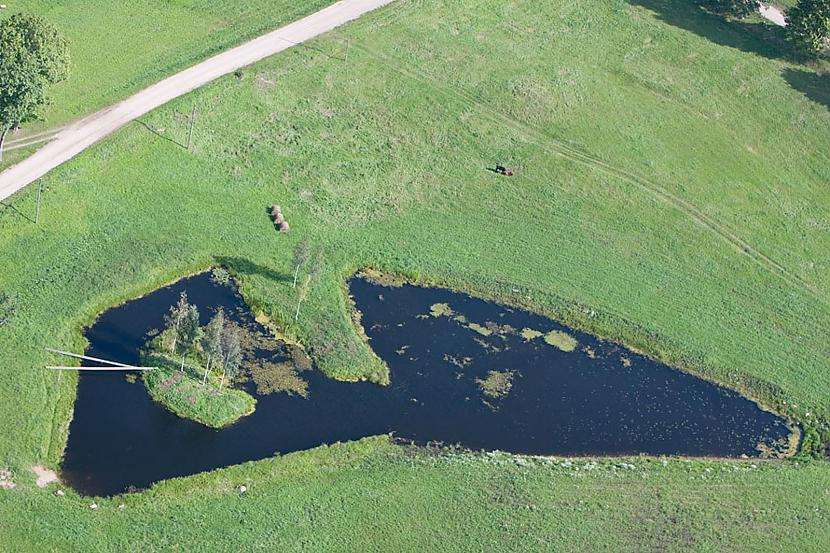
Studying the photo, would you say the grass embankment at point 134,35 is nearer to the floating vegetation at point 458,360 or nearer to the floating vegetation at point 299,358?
the floating vegetation at point 299,358

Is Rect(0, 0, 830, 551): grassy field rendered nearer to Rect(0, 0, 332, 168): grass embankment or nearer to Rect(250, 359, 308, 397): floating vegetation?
Rect(250, 359, 308, 397): floating vegetation

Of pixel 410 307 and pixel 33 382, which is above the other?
pixel 410 307

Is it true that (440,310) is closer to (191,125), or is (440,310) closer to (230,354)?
(230,354)

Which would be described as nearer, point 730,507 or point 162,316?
point 730,507

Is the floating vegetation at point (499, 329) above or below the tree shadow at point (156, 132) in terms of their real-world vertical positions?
above

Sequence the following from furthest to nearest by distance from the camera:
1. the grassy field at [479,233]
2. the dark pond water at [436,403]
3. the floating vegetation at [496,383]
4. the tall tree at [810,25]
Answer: the tall tree at [810,25]
the floating vegetation at [496,383]
the dark pond water at [436,403]
the grassy field at [479,233]

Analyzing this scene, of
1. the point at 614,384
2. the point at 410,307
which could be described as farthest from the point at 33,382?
the point at 614,384

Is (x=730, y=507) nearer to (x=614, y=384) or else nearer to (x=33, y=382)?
(x=614, y=384)

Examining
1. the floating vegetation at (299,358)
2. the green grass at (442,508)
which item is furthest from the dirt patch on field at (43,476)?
the floating vegetation at (299,358)
